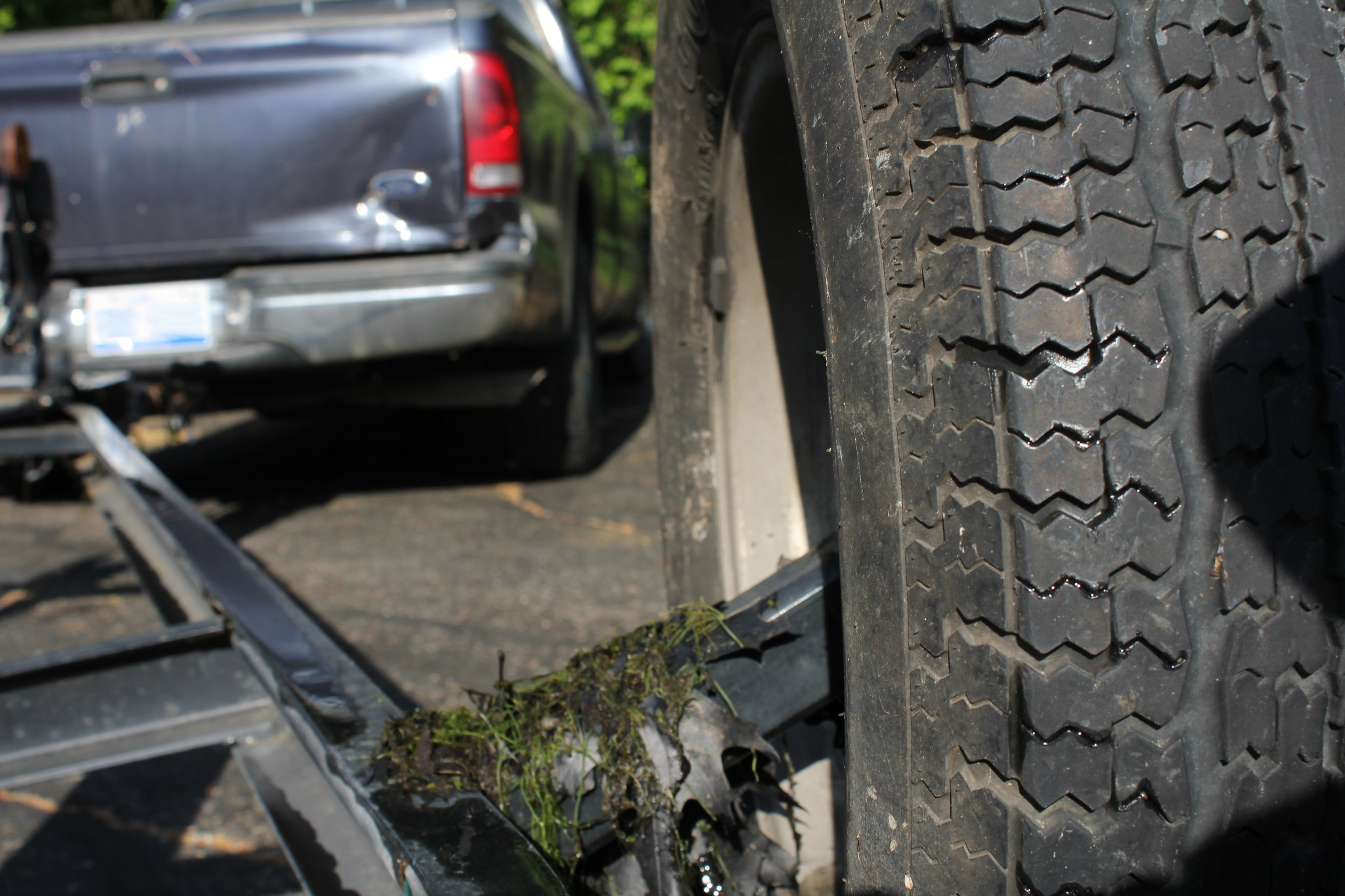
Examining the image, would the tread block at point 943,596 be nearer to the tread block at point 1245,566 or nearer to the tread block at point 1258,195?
the tread block at point 1245,566

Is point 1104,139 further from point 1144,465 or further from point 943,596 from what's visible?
point 943,596

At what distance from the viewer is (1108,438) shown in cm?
74

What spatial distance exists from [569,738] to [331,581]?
2.13 meters

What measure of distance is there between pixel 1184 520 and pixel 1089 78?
31 centimetres

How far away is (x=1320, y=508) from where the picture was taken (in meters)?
0.77

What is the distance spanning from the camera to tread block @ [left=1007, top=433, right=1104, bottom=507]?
0.74m

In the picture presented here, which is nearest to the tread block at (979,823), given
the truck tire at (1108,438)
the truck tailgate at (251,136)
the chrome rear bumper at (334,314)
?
the truck tire at (1108,438)

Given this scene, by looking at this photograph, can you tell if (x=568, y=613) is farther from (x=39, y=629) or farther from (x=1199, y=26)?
(x=1199, y=26)

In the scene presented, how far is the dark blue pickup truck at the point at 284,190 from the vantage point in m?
3.38

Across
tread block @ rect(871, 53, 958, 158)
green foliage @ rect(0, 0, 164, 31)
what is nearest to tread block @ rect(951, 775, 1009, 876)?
tread block @ rect(871, 53, 958, 158)

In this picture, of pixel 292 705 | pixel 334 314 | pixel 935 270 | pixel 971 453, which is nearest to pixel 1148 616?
pixel 971 453

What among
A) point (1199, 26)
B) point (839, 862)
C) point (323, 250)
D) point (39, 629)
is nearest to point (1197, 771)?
point (1199, 26)

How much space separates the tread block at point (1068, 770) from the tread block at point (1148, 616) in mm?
74

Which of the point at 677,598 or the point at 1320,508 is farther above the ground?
the point at 1320,508
